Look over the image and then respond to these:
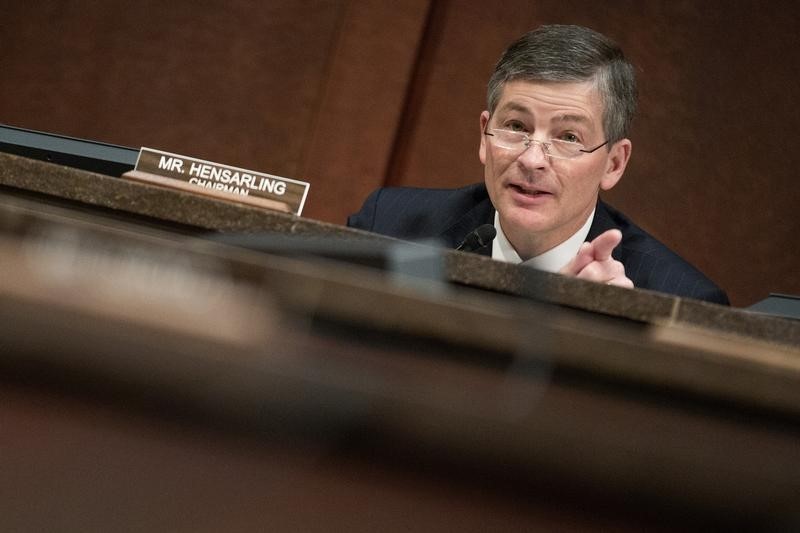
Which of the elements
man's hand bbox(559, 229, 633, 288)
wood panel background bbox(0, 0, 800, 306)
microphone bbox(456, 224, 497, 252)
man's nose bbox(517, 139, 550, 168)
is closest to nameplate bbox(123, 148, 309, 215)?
microphone bbox(456, 224, 497, 252)

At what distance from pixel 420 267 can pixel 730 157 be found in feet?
8.67

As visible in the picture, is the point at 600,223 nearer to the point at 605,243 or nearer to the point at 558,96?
the point at 558,96

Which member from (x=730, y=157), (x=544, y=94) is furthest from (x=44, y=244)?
(x=730, y=157)

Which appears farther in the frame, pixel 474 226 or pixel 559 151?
pixel 474 226

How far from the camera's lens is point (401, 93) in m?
3.04

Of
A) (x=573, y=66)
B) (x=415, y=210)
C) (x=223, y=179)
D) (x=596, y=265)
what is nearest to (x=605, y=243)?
(x=596, y=265)

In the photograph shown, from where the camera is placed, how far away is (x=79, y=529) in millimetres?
594

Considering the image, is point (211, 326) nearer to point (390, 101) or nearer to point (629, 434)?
point (629, 434)

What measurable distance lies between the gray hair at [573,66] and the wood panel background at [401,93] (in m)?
1.27

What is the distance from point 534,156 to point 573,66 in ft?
0.62

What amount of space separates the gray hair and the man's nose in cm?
12

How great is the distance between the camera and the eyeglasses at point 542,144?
1.73m

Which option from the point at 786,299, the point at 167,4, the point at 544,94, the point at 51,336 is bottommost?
the point at 51,336

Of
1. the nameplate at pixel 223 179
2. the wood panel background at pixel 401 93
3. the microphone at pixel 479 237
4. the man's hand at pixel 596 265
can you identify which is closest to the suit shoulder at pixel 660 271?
the man's hand at pixel 596 265
